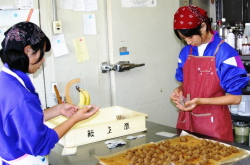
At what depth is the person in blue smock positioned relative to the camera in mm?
1423

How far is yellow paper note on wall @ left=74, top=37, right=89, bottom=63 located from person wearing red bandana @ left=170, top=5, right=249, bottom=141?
965 mm

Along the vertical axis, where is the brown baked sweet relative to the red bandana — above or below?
below

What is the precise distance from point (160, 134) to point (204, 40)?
2.30 ft

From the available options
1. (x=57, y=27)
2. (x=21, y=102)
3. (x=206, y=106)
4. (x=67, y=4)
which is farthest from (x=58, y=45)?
(x=21, y=102)

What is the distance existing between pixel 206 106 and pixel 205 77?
7.8 inches

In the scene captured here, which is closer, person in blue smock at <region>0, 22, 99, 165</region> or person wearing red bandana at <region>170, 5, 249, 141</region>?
person in blue smock at <region>0, 22, 99, 165</region>

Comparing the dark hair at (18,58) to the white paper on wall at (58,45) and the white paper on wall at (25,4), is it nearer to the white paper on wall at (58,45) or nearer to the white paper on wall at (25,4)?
the white paper on wall at (25,4)

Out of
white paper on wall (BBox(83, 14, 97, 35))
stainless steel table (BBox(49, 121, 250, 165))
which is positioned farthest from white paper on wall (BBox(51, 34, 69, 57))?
stainless steel table (BBox(49, 121, 250, 165))

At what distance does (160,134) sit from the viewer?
2.25 metres

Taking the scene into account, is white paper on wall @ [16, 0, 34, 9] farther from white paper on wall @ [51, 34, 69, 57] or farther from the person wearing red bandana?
the person wearing red bandana

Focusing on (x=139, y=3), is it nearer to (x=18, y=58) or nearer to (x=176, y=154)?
(x=176, y=154)

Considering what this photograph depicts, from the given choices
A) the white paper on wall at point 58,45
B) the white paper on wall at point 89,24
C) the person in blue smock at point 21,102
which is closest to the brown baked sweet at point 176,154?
the person in blue smock at point 21,102

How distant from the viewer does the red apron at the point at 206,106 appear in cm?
225

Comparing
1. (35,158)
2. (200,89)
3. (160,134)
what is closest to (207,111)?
(200,89)
